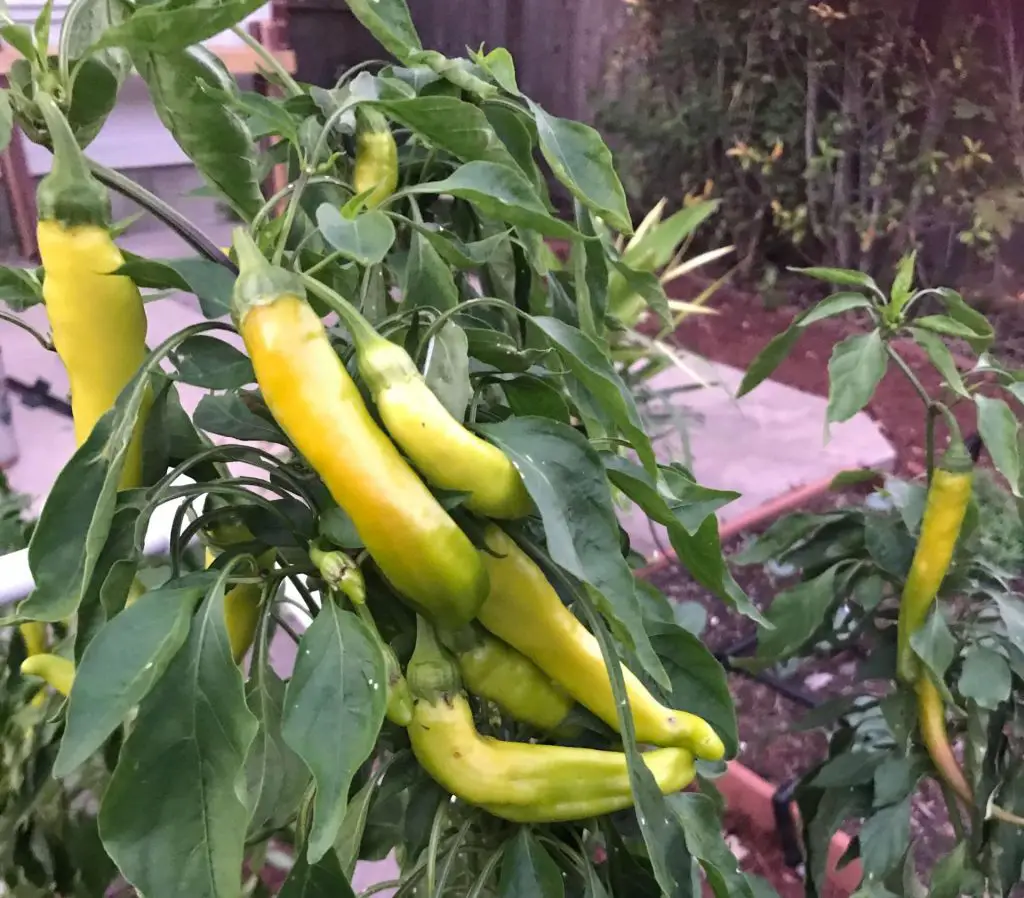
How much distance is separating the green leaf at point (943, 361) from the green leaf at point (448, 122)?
46 centimetres

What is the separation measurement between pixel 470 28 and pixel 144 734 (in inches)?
158

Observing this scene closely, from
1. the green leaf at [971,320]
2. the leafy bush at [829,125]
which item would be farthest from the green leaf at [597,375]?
the leafy bush at [829,125]

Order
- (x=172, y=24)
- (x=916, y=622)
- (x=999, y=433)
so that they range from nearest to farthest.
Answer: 1. (x=172, y=24)
2. (x=999, y=433)
3. (x=916, y=622)

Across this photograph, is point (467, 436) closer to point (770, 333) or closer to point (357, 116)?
point (357, 116)

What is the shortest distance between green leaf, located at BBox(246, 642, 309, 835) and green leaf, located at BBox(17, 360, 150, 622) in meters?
0.10

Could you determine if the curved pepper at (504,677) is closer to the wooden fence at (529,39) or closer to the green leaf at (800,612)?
the green leaf at (800,612)

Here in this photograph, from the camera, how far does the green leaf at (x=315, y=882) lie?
0.41 metres

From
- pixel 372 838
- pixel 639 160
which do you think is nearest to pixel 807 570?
pixel 372 838

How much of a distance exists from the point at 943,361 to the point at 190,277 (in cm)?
59

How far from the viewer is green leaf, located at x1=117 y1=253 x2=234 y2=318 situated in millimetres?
412

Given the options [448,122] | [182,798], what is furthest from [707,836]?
[448,122]

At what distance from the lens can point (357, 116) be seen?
0.52 metres

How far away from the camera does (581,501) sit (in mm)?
378

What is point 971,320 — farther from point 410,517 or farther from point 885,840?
point 410,517
